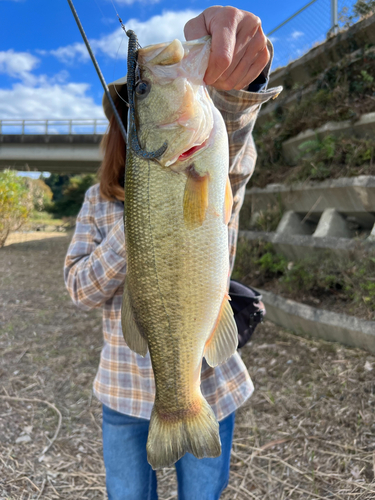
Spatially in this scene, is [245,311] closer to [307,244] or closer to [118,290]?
[118,290]

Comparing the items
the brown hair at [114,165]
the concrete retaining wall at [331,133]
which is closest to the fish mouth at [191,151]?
the brown hair at [114,165]

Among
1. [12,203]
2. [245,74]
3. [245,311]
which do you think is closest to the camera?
[245,74]

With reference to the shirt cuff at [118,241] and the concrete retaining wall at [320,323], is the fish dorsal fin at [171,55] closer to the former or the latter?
the shirt cuff at [118,241]

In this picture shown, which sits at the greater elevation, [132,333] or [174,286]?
[174,286]

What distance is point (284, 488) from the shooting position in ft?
9.38

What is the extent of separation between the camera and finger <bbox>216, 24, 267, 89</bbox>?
1.36 meters

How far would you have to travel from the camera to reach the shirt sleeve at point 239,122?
160cm

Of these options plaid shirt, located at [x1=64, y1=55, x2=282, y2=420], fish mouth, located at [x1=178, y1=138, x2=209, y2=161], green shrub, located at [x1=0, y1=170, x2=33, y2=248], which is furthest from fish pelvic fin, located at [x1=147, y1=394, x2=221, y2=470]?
green shrub, located at [x1=0, y1=170, x2=33, y2=248]

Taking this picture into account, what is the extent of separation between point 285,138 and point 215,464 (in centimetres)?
535

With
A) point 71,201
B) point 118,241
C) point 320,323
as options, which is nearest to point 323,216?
point 320,323

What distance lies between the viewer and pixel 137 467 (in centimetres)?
195

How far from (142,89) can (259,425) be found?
3.18 metres

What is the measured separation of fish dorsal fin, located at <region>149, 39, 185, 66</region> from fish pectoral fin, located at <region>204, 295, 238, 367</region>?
2.78 feet

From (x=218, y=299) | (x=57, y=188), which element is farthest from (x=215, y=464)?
(x=57, y=188)
